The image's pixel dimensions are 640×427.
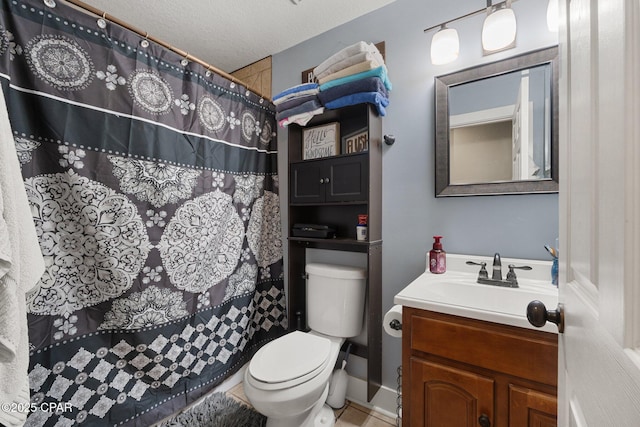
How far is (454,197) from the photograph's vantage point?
1334mm

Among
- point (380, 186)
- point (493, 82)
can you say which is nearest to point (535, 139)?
point (493, 82)

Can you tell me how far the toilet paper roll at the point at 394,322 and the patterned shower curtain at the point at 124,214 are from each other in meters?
0.97

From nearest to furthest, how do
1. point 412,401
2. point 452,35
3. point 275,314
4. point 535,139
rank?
1. point 412,401
2. point 535,139
3. point 452,35
4. point 275,314

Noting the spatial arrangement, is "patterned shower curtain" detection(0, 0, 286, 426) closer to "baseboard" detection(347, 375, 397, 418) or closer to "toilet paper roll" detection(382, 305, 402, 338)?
"baseboard" detection(347, 375, 397, 418)

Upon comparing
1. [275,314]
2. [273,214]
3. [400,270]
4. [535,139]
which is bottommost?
[275,314]

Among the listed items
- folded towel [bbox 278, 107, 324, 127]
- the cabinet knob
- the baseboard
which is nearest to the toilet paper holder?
the cabinet knob

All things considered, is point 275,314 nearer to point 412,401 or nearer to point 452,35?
point 412,401

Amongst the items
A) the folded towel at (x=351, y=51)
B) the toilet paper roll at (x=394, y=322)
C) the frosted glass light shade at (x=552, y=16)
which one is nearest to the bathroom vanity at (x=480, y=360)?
the toilet paper roll at (x=394, y=322)

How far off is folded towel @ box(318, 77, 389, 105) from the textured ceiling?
54 centimetres

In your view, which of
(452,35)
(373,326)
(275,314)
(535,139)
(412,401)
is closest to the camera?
(412,401)

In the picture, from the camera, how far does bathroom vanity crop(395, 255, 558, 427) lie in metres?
0.79

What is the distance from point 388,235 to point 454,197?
41cm

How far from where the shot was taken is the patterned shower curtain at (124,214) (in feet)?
3.26

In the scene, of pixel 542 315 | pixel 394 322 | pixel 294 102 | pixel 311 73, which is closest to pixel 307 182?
pixel 294 102
